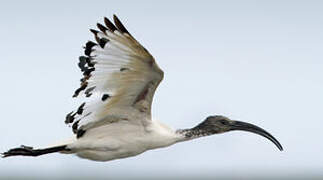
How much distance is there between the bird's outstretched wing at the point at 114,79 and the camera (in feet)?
33.4

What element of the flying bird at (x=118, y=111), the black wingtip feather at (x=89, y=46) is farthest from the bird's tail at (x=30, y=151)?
the black wingtip feather at (x=89, y=46)

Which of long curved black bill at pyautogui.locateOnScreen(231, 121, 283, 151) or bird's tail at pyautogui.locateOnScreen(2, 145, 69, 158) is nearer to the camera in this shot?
bird's tail at pyautogui.locateOnScreen(2, 145, 69, 158)

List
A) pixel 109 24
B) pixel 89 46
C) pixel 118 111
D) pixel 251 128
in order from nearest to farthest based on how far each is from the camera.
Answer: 1. pixel 109 24
2. pixel 89 46
3. pixel 118 111
4. pixel 251 128

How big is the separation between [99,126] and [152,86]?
122 cm

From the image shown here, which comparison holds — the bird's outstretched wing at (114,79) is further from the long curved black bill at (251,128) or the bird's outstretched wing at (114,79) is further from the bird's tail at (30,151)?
the long curved black bill at (251,128)

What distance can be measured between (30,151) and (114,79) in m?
1.77

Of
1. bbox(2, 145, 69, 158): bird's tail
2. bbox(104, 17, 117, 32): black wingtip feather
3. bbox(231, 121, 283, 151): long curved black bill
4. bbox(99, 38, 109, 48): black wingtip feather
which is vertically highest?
bbox(104, 17, 117, 32): black wingtip feather

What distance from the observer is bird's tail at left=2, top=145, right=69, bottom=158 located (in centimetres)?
1152

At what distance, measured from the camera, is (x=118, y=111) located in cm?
1138

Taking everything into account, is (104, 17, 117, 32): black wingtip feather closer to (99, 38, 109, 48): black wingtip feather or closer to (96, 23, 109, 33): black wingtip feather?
(96, 23, 109, 33): black wingtip feather

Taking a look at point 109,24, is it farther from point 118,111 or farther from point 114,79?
point 118,111

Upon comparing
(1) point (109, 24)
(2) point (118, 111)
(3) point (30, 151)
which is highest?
(1) point (109, 24)

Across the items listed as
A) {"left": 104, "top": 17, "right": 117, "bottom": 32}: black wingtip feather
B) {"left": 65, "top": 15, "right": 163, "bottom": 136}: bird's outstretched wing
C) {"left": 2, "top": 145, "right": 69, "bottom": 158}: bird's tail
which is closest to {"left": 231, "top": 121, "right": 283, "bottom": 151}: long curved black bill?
{"left": 65, "top": 15, "right": 163, "bottom": 136}: bird's outstretched wing

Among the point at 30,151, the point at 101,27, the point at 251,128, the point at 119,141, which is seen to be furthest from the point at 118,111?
the point at 251,128
